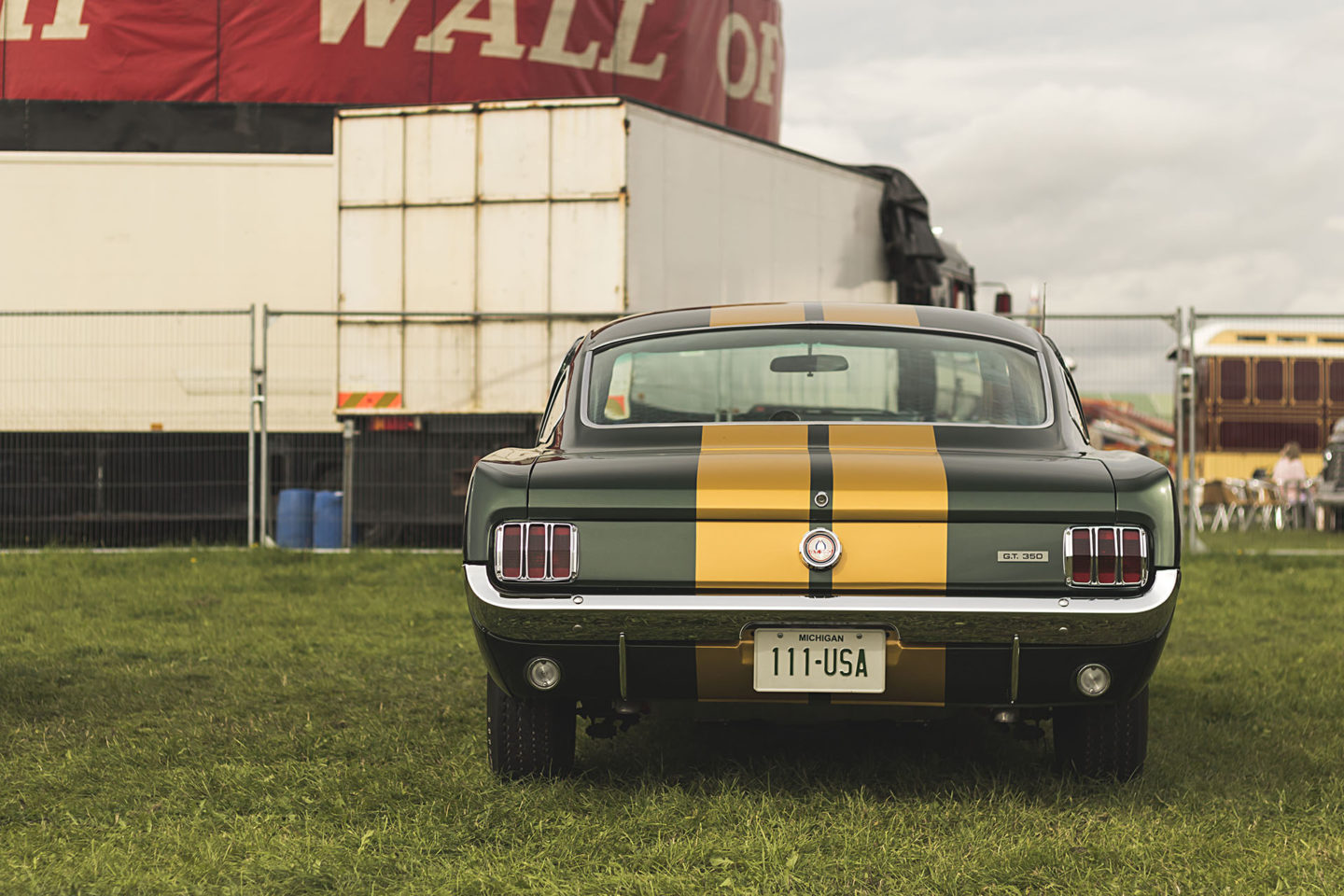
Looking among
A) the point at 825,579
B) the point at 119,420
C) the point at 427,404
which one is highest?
the point at 427,404

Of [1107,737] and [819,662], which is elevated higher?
[819,662]

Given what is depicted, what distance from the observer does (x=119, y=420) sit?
1367 centimetres

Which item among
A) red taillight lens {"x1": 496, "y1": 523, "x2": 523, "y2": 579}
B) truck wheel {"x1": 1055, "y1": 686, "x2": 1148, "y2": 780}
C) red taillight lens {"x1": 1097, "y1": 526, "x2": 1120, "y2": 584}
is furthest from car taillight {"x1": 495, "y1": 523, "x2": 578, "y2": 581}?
truck wheel {"x1": 1055, "y1": 686, "x2": 1148, "y2": 780}

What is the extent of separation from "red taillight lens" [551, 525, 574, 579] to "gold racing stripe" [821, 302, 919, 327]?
1362mm

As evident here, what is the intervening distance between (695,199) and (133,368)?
545 centimetres

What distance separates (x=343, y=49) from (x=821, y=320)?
12899 millimetres

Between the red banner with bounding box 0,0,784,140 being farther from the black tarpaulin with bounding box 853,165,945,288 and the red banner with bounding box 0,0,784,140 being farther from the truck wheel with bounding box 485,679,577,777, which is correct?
the truck wheel with bounding box 485,679,577,777

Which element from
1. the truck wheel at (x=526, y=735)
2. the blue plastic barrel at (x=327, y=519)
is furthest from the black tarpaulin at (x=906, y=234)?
the truck wheel at (x=526, y=735)

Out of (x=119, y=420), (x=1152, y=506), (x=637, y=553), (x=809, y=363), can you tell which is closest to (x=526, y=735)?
(x=637, y=553)

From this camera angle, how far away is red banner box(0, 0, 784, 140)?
1584cm

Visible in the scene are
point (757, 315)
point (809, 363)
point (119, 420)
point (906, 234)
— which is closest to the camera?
point (809, 363)

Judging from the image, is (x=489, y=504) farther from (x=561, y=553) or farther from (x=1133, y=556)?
(x=1133, y=556)

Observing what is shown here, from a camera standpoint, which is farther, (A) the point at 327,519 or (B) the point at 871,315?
(A) the point at 327,519

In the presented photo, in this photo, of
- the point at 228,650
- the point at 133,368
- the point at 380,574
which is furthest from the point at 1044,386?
the point at 133,368
